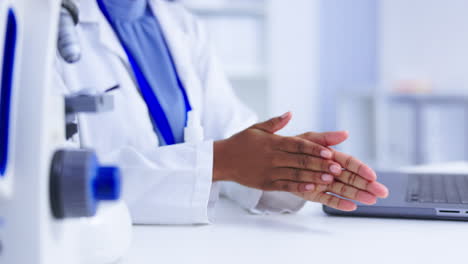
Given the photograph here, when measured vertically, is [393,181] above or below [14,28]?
below

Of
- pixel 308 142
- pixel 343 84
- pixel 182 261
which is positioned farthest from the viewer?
pixel 343 84

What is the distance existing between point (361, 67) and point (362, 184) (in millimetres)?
3439

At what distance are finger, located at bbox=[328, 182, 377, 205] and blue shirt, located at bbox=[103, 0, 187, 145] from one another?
396mm

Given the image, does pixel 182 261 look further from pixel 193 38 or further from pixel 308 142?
pixel 193 38

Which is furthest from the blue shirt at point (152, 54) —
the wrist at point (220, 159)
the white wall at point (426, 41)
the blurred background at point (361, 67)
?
the white wall at point (426, 41)

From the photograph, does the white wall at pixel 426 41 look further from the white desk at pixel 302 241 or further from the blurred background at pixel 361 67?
the white desk at pixel 302 241

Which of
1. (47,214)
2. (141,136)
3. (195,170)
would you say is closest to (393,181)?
(195,170)

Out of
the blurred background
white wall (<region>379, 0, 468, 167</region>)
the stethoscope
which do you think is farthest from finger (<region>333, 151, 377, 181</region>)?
white wall (<region>379, 0, 468, 167</region>)

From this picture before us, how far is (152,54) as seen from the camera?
1.13m

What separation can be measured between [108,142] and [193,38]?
0.34 m

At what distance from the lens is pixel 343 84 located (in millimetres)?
4043

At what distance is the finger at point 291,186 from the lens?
2.59ft

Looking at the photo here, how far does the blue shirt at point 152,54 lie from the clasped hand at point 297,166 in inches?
10.2

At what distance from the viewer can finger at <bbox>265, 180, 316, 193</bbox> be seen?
0.79 m
